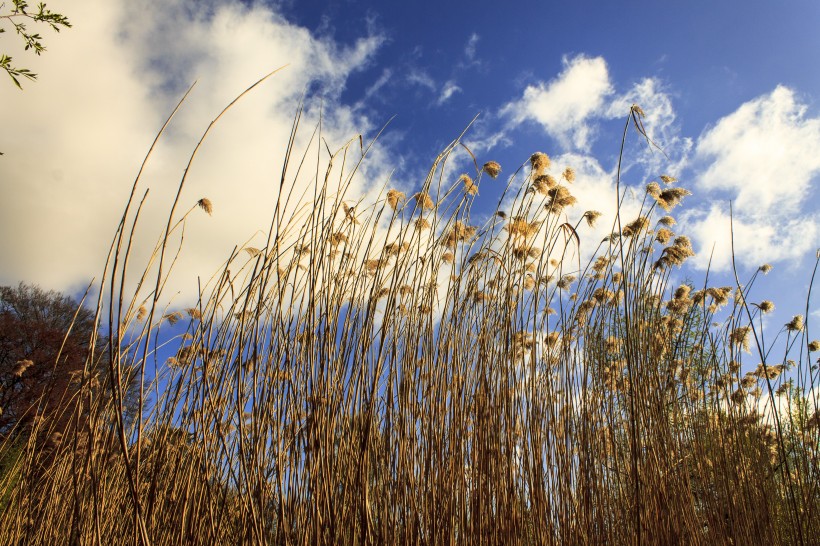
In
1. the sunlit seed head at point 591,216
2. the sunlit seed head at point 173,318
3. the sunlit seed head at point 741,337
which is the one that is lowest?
the sunlit seed head at point 173,318

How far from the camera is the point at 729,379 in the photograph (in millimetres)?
2268

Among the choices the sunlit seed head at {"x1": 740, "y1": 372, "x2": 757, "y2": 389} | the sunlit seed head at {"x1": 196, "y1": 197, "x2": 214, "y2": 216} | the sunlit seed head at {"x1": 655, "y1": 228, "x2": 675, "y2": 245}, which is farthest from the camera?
the sunlit seed head at {"x1": 740, "y1": 372, "x2": 757, "y2": 389}

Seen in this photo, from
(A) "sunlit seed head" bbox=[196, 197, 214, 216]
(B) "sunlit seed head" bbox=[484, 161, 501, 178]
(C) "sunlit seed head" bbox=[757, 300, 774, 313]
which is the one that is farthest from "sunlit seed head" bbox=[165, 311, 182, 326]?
(C) "sunlit seed head" bbox=[757, 300, 774, 313]

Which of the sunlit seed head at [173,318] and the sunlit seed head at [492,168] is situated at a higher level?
the sunlit seed head at [492,168]

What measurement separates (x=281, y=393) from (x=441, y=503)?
0.52m

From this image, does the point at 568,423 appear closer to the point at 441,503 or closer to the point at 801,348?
the point at 441,503

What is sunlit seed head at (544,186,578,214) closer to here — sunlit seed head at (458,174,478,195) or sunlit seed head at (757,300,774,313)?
sunlit seed head at (458,174,478,195)

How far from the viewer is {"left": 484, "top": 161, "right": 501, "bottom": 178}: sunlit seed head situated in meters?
1.85

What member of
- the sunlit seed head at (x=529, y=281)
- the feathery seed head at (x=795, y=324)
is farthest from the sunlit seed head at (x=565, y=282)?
the feathery seed head at (x=795, y=324)

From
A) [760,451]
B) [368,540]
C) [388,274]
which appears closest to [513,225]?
[388,274]

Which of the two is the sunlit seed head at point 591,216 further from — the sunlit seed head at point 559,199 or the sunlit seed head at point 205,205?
the sunlit seed head at point 205,205

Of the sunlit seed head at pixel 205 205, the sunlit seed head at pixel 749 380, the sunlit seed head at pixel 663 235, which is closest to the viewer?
the sunlit seed head at pixel 205 205

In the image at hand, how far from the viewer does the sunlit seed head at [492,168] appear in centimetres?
185

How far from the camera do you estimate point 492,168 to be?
1860 millimetres
